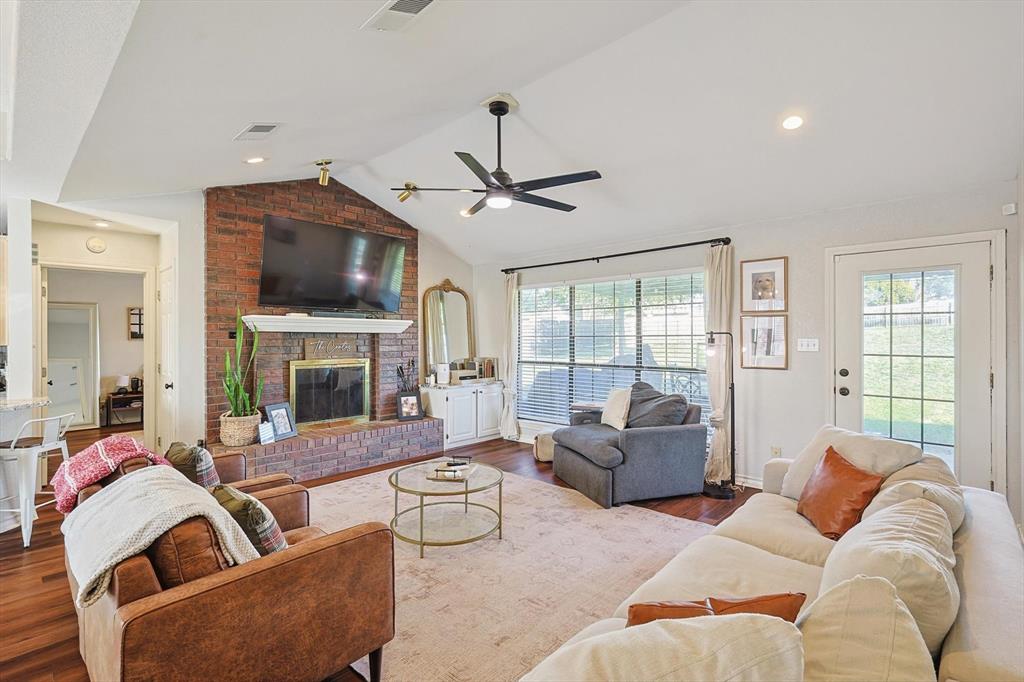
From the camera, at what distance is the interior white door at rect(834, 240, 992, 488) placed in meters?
3.54

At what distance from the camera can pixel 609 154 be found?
4051 mm


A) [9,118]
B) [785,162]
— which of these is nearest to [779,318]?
[785,162]

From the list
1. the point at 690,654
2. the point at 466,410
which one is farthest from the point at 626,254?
the point at 690,654

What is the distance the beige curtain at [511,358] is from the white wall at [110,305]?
17.4 ft

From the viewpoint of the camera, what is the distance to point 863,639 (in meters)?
0.97

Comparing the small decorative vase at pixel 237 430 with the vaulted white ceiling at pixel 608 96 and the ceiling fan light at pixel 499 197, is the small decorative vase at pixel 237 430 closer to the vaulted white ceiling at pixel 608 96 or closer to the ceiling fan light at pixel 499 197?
the vaulted white ceiling at pixel 608 96

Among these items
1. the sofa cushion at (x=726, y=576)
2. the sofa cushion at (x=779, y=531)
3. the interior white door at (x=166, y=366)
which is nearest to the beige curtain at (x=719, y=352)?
the sofa cushion at (x=779, y=531)

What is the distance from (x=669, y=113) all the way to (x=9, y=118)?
369 cm

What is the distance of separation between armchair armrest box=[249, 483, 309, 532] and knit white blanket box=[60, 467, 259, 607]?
27.4 inches

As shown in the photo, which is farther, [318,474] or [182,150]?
[318,474]

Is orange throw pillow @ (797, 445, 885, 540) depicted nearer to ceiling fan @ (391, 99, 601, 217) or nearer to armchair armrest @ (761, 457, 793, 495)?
armchair armrest @ (761, 457, 793, 495)

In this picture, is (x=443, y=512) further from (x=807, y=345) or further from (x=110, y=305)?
(x=110, y=305)

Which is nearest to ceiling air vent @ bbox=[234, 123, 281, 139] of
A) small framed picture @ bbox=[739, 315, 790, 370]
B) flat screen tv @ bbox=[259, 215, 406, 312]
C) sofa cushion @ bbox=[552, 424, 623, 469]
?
flat screen tv @ bbox=[259, 215, 406, 312]

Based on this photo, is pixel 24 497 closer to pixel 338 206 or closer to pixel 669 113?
pixel 338 206
